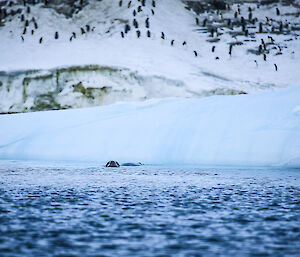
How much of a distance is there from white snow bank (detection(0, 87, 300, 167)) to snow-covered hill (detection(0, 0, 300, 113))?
6178 millimetres

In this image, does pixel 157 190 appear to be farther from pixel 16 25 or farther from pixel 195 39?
pixel 16 25

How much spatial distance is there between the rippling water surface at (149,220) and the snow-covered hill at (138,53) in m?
10.7

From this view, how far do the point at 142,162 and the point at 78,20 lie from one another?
43.1 feet

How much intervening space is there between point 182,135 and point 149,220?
425 cm

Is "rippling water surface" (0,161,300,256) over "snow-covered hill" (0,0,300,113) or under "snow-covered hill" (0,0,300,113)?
under

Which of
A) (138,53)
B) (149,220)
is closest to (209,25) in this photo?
(138,53)

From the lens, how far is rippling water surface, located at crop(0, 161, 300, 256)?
4.47 feet

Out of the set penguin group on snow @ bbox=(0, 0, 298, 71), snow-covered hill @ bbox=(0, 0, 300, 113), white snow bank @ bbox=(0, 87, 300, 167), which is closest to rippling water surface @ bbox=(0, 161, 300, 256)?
white snow bank @ bbox=(0, 87, 300, 167)

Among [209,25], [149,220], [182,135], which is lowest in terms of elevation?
[149,220]

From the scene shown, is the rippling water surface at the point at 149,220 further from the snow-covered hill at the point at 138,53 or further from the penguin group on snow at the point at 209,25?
the penguin group on snow at the point at 209,25

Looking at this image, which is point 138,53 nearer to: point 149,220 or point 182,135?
point 182,135

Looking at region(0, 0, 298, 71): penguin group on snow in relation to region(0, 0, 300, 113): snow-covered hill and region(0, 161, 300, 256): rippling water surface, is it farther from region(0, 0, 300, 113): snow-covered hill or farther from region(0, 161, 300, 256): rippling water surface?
region(0, 161, 300, 256): rippling water surface

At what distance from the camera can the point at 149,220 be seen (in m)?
1.83

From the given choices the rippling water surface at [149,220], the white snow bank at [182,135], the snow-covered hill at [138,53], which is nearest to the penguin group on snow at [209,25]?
the snow-covered hill at [138,53]
